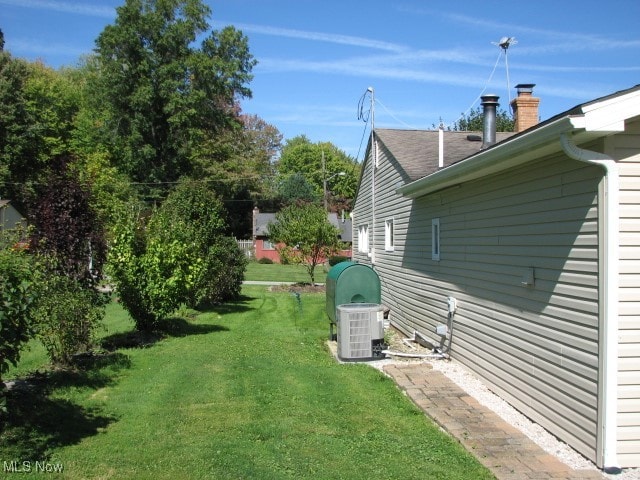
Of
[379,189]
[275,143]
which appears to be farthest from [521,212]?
[275,143]

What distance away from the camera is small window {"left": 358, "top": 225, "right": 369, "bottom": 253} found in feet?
56.4

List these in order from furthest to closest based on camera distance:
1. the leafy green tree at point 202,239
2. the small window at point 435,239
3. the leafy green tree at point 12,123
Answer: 1. the leafy green tree at point 12,123
2. the leafy green tree at point 202,239
3. the small window at point 435,239

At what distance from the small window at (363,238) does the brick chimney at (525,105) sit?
232 inches

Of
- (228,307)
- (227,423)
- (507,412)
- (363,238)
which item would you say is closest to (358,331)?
(507,412)

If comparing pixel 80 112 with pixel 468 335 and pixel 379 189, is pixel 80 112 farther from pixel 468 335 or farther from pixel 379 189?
pixel 468 335

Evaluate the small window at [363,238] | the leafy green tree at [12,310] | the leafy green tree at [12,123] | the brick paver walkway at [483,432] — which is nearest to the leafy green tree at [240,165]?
the leafy green tree at [12,123]

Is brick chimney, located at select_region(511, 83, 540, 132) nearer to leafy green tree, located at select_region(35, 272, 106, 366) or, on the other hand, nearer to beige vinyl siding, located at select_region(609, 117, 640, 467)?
beige vinyl siding, located at select_region(609, 117, 640, 467)

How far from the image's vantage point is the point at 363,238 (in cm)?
1794

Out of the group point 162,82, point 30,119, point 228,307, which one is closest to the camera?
point 228,307

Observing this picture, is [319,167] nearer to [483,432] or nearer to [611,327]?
[483,432]

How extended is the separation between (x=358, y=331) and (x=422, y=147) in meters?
6.36

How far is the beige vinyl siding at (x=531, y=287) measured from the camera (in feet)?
15.5

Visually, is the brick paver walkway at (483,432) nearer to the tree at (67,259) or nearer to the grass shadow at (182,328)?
the tree at (67,259)

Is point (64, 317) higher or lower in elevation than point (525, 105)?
lower
